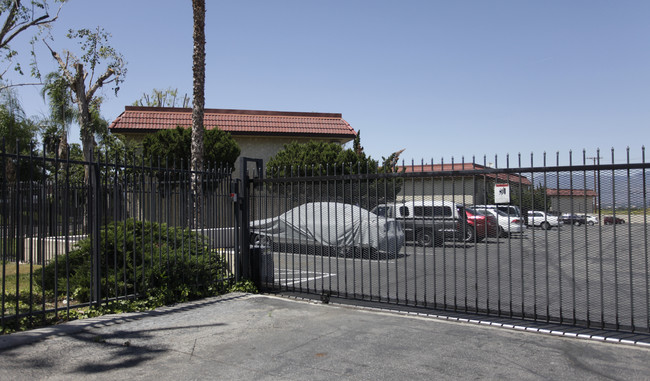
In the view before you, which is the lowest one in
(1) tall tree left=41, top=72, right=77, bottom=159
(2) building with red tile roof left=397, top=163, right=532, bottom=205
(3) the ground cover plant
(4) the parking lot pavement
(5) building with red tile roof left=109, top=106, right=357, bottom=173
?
(4) the parking lot pavement

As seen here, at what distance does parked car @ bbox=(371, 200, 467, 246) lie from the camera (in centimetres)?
709

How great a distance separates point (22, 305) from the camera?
738 centimetres

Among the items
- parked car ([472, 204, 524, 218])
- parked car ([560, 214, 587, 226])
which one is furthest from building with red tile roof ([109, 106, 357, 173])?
parked car ([560, 214, 587, 226])

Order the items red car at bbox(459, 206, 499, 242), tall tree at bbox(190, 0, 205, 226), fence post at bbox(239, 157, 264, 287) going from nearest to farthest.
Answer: red car at bbox(459, 206, 499, 242), fence post at bbox(239, 157, 264, 287), tall tree at bbox(190, 0, 205, 226)

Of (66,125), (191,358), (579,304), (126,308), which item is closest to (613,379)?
(579,304)

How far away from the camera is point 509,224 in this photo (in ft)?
20.9

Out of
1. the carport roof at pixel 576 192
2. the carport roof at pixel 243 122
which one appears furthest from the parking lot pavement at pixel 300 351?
the carport roof at pixel 243 122

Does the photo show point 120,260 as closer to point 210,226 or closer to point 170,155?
point 210,226

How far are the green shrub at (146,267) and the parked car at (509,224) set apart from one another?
4859 mm

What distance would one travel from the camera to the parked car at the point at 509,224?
21.4ft

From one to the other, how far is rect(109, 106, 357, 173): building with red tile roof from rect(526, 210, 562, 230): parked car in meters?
16.8

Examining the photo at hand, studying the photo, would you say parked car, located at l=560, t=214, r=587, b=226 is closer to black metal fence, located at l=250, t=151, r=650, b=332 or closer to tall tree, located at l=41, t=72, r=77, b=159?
black metal fence, located at l=250, t=151, r=650, b=332

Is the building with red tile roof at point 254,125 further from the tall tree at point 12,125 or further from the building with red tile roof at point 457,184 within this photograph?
the building with red tile roof at point 457,184

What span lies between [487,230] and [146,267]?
533 cm
